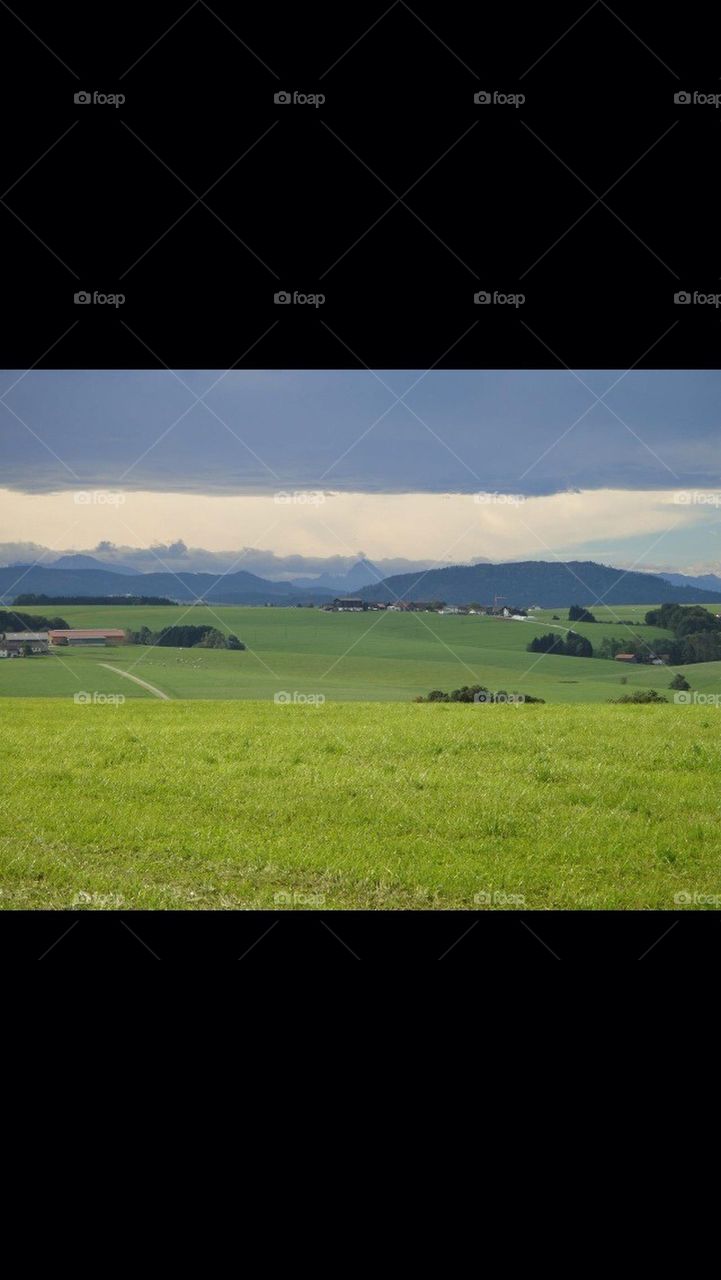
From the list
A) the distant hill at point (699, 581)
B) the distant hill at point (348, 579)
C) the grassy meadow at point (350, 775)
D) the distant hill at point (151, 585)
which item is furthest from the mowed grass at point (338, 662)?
the distant hill at point (699, 581)

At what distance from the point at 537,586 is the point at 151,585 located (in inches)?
104

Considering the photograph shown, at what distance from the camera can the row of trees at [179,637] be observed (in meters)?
5.63

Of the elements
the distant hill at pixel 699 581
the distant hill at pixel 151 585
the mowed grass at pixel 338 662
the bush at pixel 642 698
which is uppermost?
the distant hill at pixel 699 581

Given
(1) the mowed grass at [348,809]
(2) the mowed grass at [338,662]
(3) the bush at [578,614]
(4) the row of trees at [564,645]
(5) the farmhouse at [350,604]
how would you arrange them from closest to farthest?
(1) the mowed grass at [348,809] → (2) the mowed grass at [338,662] → (5) the farmhouse at [350,604] → (3) the bush at [578,614] → (4) the row of trees at [564,645]

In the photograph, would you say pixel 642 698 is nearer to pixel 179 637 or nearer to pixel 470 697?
pixel 470 697

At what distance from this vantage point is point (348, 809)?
4.78 m

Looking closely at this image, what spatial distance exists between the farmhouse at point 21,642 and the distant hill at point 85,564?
45cm

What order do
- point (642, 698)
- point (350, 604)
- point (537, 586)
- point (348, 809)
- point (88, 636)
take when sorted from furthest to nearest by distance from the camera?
point (642, 698) < point (537, 586) < point (350, 604) < point (88, 636) < point (348, 809)

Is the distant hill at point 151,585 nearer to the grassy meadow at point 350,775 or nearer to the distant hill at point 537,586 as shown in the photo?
the grassy meadow at point 350,775

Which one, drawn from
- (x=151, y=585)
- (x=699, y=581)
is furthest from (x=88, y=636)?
(x=699, y=581)
